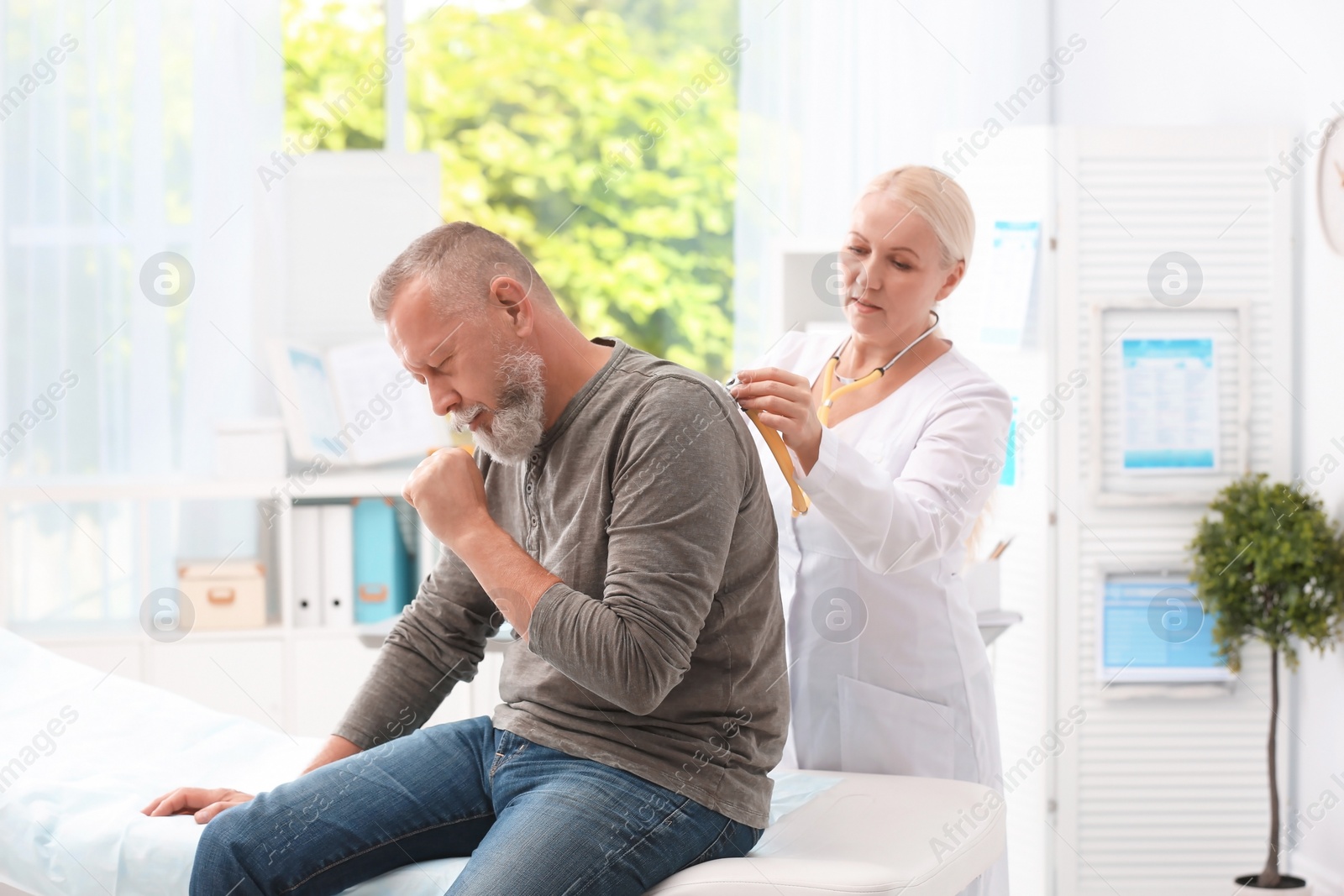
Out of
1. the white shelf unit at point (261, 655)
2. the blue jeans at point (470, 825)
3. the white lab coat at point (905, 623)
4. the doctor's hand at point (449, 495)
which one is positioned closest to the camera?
the blue jeans at point (470, 825)

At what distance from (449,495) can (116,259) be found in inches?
95.7

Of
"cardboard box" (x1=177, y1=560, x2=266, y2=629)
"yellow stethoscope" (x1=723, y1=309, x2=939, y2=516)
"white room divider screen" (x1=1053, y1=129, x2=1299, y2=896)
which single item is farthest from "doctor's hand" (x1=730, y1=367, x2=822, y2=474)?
"cardboard box" (x1=177, y1=560, x2=266, y2=629)

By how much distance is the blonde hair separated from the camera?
5.41 feet

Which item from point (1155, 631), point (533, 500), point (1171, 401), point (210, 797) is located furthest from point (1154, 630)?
point (210, 797)

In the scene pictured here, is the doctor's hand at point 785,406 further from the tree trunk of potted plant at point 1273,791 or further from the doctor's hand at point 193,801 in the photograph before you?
the tree trunk of potted plant at point 1273,791

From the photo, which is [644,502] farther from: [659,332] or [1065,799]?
[659,332]

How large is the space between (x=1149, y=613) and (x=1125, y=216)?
89 cm

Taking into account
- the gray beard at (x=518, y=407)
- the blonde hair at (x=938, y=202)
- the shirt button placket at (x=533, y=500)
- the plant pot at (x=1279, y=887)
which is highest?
the blonde hair at (x=938, y=202)

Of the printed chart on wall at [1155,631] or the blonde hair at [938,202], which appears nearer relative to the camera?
the blonde hair at [938,202]

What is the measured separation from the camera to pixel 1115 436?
2.69 m

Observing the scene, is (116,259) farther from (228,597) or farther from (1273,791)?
(1273,791)

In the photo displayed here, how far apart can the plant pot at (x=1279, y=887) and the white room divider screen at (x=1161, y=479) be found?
0.07 meters

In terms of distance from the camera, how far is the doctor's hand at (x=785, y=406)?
1.41 meters

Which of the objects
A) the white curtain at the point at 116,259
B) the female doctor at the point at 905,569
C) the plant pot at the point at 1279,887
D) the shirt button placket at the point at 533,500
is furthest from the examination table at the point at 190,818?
the white curtain at the point at 116,259
